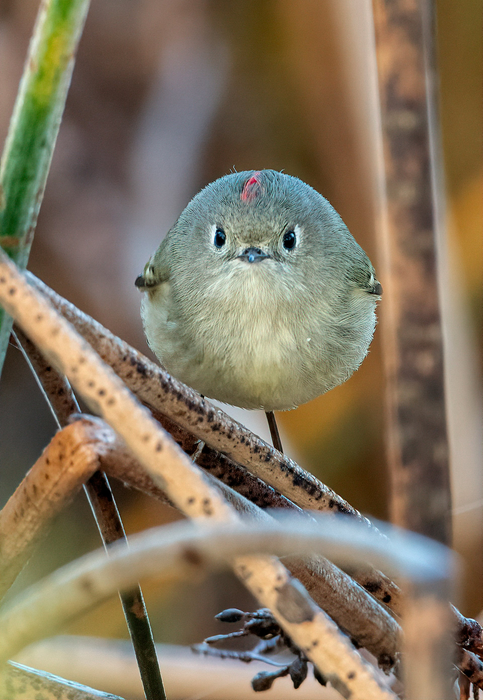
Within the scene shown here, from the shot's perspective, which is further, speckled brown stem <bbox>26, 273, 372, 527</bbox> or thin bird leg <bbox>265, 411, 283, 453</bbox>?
thin bird leg <bbox>265, 411, 283, 453</bbox>

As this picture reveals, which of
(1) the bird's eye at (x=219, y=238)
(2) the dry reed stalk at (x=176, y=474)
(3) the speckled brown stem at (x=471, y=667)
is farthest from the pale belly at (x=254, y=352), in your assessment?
(2) the dry reed stalk at (x=176, y=474)

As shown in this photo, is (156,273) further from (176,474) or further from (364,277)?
(176,474)

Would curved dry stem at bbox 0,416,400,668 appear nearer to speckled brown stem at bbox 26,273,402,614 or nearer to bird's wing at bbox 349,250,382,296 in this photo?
speckled brown stem at bbox 26,273,402,614

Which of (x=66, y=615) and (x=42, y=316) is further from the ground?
(x=42, y=316)

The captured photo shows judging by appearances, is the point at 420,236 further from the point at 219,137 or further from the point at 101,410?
the point at 219,137

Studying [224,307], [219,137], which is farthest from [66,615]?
[219,137]

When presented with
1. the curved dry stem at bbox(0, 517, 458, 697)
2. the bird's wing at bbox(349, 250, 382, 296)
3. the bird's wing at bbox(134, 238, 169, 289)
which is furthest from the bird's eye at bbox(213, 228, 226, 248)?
the curved dry stem at bbox(0, 517, 458, 697)
